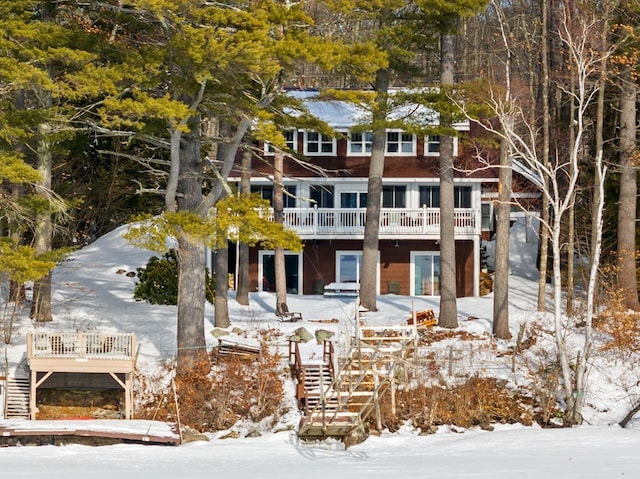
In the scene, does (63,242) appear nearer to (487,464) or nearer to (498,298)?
(498,298)

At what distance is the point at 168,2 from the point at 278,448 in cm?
1056

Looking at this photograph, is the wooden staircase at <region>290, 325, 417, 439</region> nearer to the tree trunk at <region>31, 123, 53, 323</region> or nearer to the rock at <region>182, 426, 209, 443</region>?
the rock at <region>182, 426, 209, 443</region>

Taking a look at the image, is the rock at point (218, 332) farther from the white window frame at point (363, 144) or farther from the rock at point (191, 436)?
the white window frame at point (363, 144)

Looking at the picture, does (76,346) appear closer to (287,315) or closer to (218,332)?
(218,332)

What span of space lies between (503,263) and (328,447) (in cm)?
981

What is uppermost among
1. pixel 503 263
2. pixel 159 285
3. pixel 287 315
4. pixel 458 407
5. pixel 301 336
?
pixel 503 263

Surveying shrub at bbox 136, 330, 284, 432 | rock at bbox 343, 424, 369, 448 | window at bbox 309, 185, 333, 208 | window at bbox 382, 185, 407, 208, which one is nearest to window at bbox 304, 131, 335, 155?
window at bbox 309, 185, 333, 208

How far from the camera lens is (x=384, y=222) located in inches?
1524

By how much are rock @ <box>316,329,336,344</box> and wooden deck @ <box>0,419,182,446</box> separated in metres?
6.43

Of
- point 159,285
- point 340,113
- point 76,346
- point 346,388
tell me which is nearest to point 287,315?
point 159,285

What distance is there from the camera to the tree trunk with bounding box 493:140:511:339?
30.7m

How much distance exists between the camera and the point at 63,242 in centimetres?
4056

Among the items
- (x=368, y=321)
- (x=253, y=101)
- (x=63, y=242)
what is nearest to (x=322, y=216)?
(x=368, y=321)

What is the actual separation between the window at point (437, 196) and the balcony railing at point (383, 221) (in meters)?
1.67
